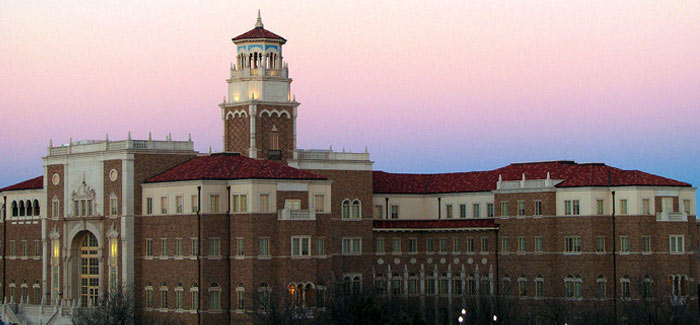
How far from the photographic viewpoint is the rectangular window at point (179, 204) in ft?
433

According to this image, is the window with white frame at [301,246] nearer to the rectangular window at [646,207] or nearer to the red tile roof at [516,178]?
the red tile roof at [516,178]

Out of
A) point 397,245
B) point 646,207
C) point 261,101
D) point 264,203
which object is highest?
point 261,101

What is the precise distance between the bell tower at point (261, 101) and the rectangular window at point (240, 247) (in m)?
16.8

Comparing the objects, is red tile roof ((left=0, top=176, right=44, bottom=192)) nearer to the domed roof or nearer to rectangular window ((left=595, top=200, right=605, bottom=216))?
the domed roof

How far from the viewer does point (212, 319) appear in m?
129

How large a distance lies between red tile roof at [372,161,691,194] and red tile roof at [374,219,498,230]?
9.99ft

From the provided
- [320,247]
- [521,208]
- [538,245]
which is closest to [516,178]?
[521,208]

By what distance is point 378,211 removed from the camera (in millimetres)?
149250

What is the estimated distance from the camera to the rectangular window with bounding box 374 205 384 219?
14900 centimetres

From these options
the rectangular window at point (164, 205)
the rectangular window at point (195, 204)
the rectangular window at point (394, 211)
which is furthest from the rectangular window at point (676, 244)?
the rectangular window at point (164, 205)

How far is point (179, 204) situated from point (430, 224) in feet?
89.7

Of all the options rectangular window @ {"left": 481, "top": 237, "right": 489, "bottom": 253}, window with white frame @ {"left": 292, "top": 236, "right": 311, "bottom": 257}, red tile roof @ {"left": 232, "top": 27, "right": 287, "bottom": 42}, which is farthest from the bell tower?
rectangular window @ {"left": 481, "top": 237, "right": 489, "bottom": 253}

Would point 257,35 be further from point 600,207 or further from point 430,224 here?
point 600,207

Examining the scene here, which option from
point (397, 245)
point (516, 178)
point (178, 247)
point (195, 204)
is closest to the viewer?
point (195, 204)
